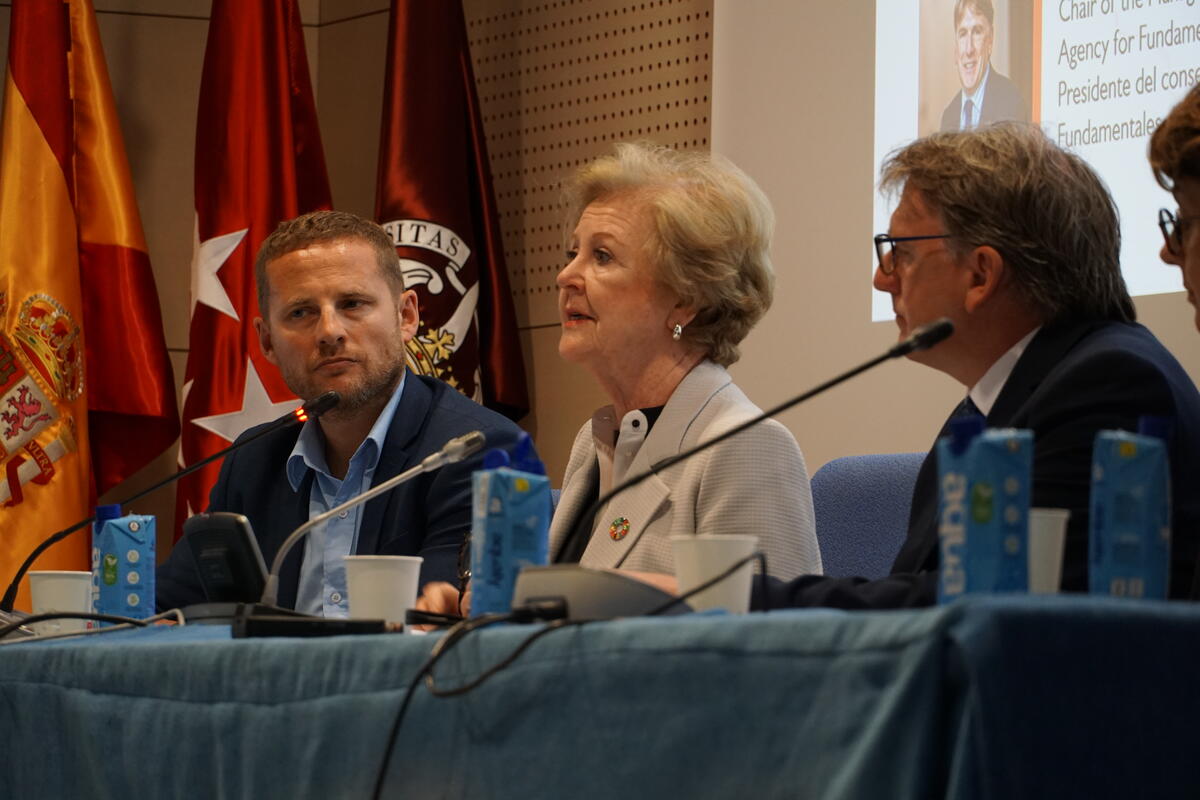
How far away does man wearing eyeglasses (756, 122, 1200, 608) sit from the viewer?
1.71 m

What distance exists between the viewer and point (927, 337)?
136 cm

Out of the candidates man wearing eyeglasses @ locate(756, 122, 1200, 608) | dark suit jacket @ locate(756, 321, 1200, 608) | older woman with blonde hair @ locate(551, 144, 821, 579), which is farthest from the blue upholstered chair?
dark suit jacket @ locate(756, 321, 1200, 608)

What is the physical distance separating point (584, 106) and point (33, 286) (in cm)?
162

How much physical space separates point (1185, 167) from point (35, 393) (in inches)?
126

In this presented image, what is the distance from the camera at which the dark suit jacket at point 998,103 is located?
10.5 ft

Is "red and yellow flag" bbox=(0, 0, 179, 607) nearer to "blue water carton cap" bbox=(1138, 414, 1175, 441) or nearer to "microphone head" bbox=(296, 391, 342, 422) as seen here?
"microphone head" bbox=(296, 391, 342, 422)

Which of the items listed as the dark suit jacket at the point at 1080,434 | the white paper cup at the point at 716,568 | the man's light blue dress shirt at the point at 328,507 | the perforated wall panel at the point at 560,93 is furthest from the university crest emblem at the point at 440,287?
the white paper cup at the point at 716,568

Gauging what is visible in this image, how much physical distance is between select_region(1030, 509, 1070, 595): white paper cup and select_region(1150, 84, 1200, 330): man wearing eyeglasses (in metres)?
0.48

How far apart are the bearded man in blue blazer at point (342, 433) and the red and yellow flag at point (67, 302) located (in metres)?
1.02

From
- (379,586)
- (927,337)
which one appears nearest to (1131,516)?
(927,337)

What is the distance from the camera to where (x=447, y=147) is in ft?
13.6

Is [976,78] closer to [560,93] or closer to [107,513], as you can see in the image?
[560,93]

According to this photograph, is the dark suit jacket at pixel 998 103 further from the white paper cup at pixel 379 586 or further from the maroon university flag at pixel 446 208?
the white paper cup at pixel 379 586

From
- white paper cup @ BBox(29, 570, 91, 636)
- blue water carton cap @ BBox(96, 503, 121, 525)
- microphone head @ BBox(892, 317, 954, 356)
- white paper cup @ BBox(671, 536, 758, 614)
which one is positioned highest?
microphone head @ BBox(892, 317, 954, 356)
